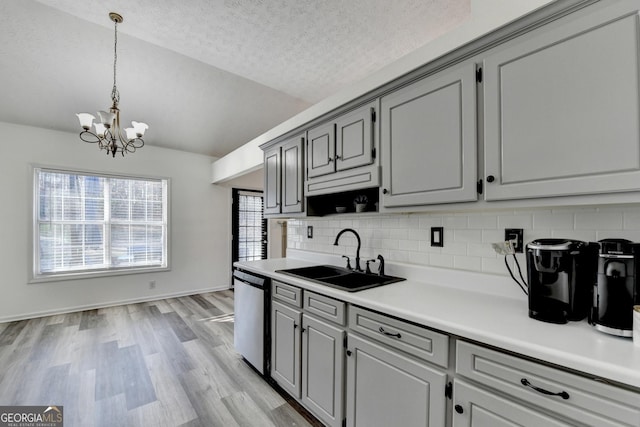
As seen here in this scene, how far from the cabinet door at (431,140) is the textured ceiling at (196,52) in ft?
3.70

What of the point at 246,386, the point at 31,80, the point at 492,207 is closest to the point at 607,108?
the point at 492,207

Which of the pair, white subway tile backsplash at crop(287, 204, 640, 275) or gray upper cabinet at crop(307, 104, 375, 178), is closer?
white subway tile backsplash at crop(287, 204, 640, 275)

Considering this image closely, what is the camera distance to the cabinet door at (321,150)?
84.5 inches

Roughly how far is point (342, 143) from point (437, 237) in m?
0.95

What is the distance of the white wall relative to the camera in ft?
11.9

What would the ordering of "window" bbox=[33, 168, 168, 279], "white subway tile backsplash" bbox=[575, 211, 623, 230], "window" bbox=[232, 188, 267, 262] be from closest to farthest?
"white subway tile backsplash" bbox=[575, 211, 623, 230] → "window" bbox=[33, 168, 168, 279] → "window" bbox=[232, 188, 267, 262]

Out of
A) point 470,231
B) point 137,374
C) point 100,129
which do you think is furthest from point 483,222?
point 100,129

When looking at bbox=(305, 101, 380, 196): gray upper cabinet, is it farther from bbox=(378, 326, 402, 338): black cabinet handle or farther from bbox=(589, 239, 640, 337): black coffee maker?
bbox=(589, 239, 640, 337): black coffee maker

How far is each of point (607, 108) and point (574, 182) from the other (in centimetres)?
27

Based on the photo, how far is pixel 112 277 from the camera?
14.3ft

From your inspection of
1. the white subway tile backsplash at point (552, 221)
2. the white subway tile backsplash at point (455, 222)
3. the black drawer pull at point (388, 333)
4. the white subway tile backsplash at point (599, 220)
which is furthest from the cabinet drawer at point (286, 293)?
the white subway tile backsplash at point (599, 220)

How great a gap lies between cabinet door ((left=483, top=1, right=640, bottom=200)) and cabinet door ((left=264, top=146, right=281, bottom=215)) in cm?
195

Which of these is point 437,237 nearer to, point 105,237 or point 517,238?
point 517,238

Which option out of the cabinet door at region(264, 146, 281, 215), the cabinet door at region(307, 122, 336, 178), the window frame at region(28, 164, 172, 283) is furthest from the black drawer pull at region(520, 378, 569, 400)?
the window frame at region(28, 164, 172, 283)
